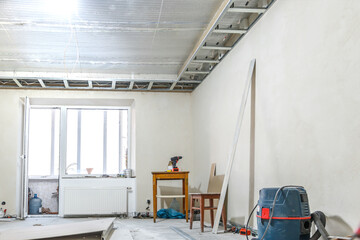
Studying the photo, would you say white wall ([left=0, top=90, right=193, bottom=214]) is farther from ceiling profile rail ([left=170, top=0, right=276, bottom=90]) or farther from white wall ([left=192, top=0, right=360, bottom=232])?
white wall ([left=192, top=0, right=360, bottom=232])

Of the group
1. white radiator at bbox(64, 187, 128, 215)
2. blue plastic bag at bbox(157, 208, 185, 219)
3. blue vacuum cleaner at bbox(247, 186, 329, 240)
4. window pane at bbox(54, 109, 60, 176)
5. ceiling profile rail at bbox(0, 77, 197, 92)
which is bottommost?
blue plastic bag at bbox(157, 208, 185, 219)

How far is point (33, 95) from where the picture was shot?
877 centimetres

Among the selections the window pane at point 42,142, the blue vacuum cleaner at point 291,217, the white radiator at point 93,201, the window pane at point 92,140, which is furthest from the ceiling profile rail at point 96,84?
the blue vacuum cleaner at point 291,217

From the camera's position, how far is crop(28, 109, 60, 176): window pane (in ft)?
33.5

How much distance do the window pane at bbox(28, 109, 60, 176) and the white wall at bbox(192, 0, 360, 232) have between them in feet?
18.9

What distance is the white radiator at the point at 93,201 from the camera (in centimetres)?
855

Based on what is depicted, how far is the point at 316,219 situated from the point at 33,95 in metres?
6.96

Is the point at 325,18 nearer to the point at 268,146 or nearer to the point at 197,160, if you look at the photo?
the point at 268,146

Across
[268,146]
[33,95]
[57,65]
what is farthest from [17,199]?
[268,146]

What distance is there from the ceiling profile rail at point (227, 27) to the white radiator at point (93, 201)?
2.96 m

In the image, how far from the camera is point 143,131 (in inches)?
353

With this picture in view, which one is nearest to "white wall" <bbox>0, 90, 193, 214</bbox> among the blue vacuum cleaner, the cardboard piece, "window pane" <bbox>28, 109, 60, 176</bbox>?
"window pane" <bbox>28, 109, 60, 176</bbox>

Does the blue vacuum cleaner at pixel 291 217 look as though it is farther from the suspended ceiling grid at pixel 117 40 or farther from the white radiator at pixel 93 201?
the white radiator at pixel 93 201

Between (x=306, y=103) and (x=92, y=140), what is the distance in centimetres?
629
